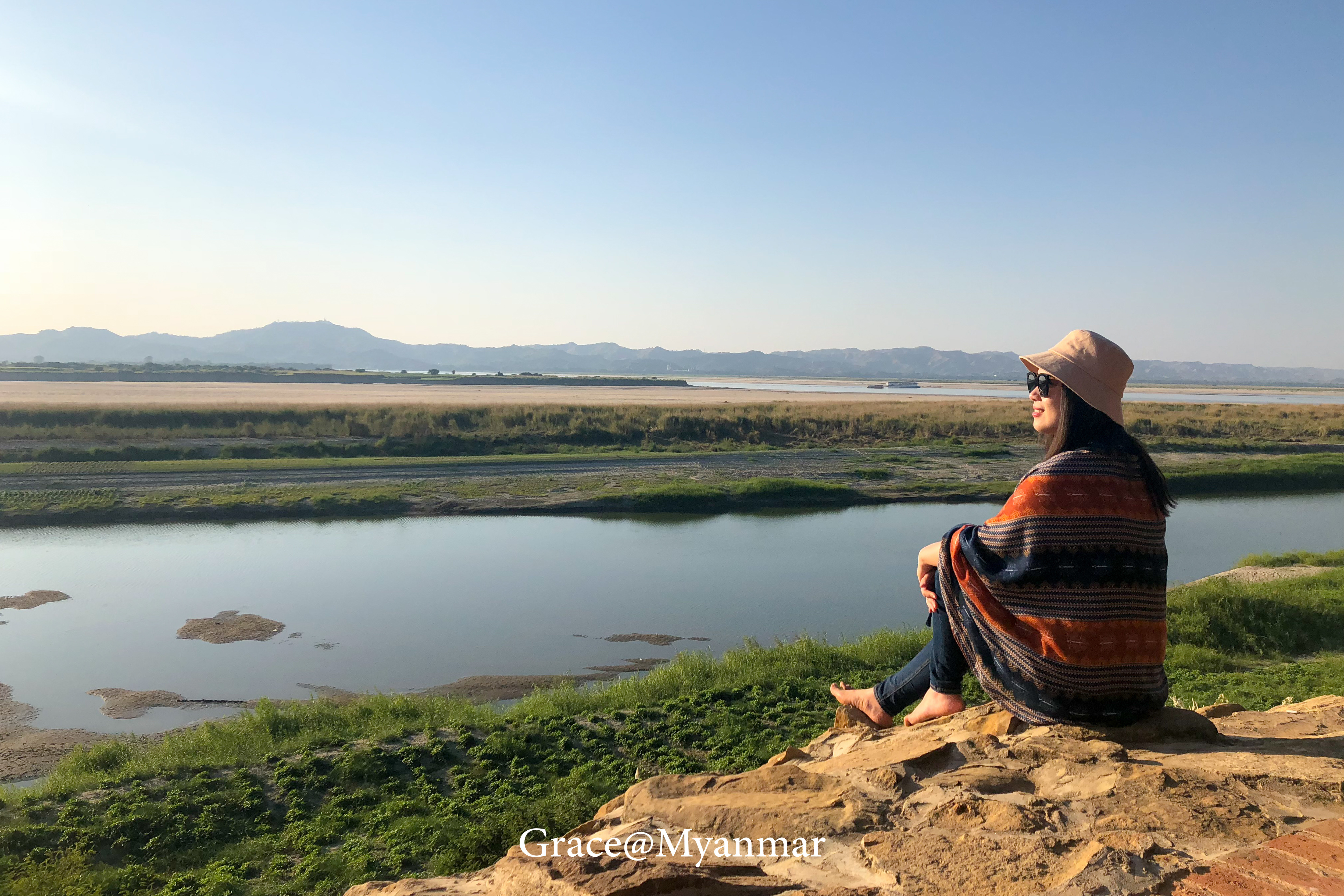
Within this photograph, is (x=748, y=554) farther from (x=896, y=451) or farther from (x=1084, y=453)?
(x=896, y=451)

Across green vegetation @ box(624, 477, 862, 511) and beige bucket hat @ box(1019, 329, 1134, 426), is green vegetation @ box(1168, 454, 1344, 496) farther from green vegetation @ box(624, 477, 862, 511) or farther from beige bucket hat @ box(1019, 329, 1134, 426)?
beige bucket hat @ box(1019, 329, 1134, 426)

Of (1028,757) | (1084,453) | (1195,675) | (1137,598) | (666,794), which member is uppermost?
(1084,453)

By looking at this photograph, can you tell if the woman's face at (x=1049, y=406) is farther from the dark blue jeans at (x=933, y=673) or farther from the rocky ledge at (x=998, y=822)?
the rocky ledge at (x=998, y=822)

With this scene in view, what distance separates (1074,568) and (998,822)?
0.92 m

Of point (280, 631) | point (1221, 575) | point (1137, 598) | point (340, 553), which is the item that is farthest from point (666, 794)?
point (340, 553)

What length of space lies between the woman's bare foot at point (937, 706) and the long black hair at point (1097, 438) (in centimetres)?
123

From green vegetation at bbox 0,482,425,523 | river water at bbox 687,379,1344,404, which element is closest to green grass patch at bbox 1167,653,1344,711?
green vegetation at bbox 0,482,425,523

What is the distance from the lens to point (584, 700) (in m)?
7.84

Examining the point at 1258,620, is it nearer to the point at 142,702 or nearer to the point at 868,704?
the point at 868,704

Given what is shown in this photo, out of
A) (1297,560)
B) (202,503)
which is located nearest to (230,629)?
(202,503)

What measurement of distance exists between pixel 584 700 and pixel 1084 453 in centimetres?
591

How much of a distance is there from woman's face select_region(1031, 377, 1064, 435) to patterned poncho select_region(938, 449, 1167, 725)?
5.7 inches

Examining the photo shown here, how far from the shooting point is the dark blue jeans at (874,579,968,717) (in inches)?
136

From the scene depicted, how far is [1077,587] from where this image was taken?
9.66 feet
